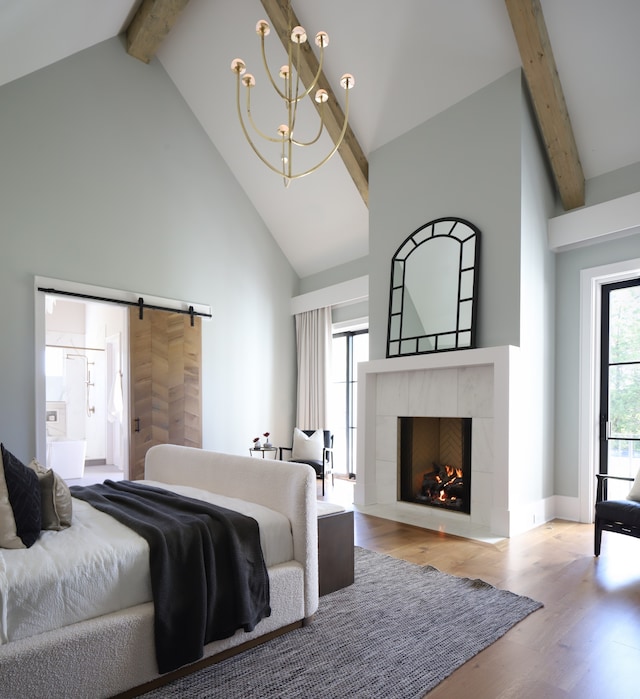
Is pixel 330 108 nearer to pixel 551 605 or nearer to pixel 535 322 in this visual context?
pixel 535 322

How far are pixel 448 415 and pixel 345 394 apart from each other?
2685mm

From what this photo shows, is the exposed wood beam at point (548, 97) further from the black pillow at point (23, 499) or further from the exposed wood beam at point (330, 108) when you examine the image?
the black pillow at point (23, 499)

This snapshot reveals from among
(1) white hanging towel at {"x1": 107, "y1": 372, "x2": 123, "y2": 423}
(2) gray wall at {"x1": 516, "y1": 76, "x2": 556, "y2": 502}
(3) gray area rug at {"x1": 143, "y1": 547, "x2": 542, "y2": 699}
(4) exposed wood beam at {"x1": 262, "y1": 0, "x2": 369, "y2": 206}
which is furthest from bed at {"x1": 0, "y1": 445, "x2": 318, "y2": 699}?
(1) white hanging towel at {"x1": 107, "y1": 372, "x2": 123, "y2": 423}

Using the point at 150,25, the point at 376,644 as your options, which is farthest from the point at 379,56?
the point at 376,644

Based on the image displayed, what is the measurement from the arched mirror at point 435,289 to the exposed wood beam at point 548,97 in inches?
36.9

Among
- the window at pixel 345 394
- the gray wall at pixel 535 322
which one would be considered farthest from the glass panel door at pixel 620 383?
the window at pixel 345 394

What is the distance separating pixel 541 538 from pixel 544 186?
3034mm

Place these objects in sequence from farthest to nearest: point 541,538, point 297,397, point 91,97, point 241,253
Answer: point 297,397 < point 241,253 < point 91,97 < point 541,538

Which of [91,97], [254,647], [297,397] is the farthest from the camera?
[297,397]

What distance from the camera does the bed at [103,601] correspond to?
1607 mm

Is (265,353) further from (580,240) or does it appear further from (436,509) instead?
(580,240)

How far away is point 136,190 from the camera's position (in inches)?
217

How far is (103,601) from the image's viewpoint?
1782 mm

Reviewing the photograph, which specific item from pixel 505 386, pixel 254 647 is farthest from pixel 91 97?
pixel 254 647
